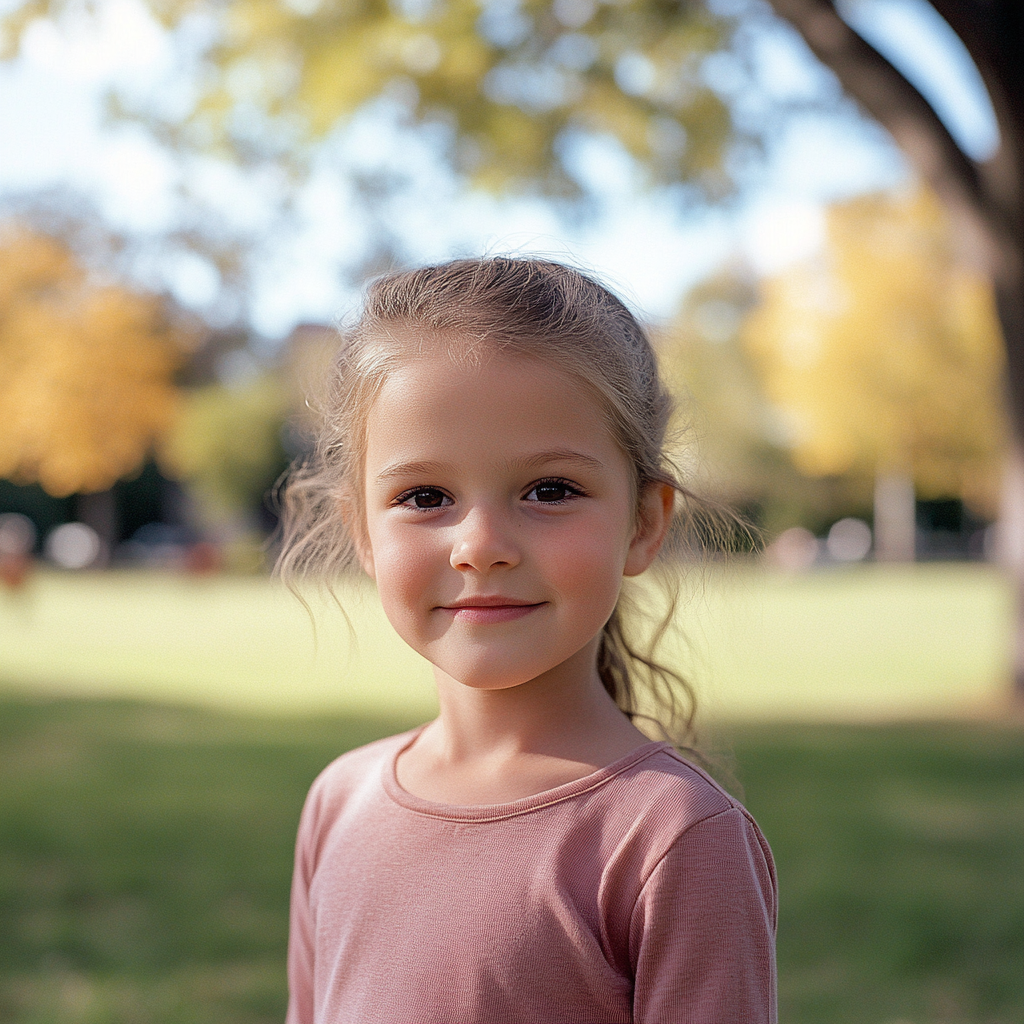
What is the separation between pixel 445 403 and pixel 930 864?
13.4 feet

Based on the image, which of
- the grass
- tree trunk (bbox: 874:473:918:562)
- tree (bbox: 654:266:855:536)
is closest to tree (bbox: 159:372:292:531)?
tree (bbox: 654:266:855:536)

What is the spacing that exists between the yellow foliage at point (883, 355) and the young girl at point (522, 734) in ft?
70.5

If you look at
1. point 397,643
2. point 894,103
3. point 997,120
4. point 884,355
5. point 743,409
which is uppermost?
point 884,355

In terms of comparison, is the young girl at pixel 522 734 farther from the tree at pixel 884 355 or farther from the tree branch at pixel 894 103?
the tree at pixel 884 355

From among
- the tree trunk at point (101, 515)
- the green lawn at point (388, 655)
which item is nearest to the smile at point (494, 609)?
the green lawn at point (388, 655)

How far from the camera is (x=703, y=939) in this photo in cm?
114

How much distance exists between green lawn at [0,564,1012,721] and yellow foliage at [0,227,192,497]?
7.15 feet

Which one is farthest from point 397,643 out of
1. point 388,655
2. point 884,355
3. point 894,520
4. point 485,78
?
point 894,520

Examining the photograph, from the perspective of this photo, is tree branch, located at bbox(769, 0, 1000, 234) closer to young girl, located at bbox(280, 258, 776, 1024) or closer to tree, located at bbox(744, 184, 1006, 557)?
young girl, located at bbox(280, 258, 776, 1024)

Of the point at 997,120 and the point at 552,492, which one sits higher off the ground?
the point at 997,120

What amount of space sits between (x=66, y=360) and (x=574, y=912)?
11358 millimetres

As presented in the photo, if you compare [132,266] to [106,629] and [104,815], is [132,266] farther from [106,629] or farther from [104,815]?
[104,815]

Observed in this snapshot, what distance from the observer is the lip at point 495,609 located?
49.2 inches

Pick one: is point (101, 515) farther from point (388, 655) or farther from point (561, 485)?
point (561, 485)
